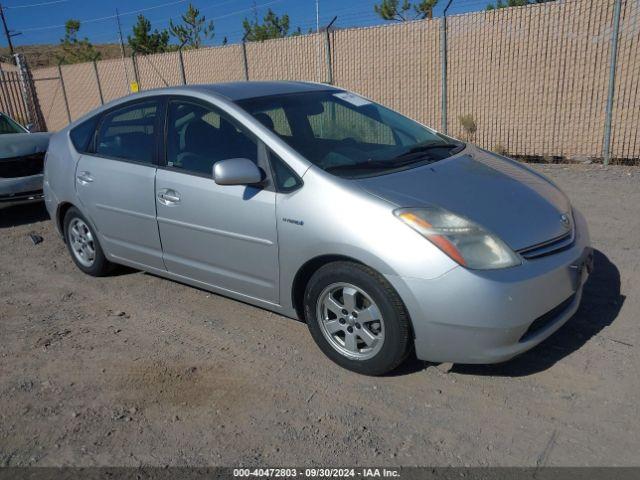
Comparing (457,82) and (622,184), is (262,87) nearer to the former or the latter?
(622,184)

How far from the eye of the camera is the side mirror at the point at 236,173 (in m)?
3.54

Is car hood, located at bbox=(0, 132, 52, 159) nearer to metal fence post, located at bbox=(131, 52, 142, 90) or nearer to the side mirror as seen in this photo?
the side mirror

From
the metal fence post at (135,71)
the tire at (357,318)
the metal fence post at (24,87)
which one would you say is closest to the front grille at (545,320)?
the tire at (357,318)

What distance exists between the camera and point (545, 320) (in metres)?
3.25

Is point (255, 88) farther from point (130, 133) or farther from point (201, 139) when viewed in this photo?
point (130, 133)

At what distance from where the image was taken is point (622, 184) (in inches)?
298

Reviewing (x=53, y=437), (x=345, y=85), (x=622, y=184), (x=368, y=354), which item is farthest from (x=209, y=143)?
(x=345, y=85)

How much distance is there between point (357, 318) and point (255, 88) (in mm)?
2065

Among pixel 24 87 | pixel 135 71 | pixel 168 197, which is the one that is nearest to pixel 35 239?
pixel 168 197

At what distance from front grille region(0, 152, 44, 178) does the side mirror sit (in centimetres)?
520

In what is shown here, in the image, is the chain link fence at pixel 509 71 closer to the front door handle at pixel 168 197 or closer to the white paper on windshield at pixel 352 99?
the white paper on windshield at pixel 352 99

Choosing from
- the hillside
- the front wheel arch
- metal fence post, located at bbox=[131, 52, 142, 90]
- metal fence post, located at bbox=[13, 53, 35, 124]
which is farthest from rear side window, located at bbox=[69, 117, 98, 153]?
the hillside

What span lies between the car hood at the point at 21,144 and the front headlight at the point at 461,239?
6.43 meters

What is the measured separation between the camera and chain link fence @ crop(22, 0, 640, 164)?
28.8ft
